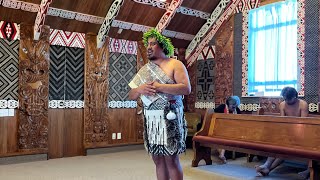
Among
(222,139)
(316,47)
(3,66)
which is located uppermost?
(316,47)

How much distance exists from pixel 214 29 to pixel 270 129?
3.33m

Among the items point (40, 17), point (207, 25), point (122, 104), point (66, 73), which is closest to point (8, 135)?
point (66, 73)

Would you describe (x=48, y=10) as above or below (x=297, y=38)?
above

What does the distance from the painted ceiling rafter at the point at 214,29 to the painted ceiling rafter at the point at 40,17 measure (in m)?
3.33

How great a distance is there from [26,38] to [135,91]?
342 cm

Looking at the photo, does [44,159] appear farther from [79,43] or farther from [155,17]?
[155,17]

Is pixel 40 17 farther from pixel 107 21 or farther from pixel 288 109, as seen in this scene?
pixel 288 109

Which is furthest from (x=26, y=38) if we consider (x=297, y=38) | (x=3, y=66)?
(x=297, y=38)

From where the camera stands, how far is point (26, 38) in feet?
17.4

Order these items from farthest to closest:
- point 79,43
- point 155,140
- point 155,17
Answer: point 155,17 < point 79,43 < point 155,140

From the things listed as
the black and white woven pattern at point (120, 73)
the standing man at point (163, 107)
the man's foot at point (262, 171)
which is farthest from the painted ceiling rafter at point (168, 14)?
the standing man at point (163, 107)

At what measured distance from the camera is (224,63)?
22.0ft

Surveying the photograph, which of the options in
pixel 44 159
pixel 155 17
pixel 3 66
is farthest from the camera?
pixel 155 17

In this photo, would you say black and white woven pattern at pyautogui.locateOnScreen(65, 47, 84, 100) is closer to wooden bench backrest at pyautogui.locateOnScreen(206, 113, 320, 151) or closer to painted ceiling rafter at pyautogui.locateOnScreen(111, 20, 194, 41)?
painted ceiling rafter at pyautogui.locateOnScreen(111, 20, 194, 41)
